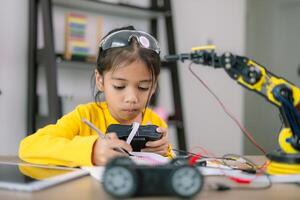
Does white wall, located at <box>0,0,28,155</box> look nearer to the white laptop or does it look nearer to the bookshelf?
the bookshelf

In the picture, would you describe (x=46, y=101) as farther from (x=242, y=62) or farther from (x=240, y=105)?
(x=240, y=105)

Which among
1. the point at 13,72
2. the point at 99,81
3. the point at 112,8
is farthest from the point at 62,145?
the point at 112,8

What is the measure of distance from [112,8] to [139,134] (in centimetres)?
147

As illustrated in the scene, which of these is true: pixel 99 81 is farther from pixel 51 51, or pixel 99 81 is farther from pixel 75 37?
pixel 75 37

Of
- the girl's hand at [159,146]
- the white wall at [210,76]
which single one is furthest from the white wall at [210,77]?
the girl's hand at [159,146]

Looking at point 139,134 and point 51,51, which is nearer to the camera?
point 139,134

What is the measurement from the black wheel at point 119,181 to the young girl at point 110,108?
0.24 metres

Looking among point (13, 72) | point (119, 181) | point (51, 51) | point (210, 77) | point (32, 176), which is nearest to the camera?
point (119, 181)

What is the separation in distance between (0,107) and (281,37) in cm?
230

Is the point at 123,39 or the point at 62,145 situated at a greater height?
the point at 123,39

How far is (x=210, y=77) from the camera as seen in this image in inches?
110

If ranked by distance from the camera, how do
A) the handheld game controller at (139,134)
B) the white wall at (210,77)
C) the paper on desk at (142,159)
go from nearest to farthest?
the paper on desk at (142,159) < the handheld game controller at (139,134) < the white wall at (210,77)

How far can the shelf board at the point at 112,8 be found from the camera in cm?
203

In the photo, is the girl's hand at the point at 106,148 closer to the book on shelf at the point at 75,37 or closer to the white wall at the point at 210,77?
the book on shelf at the point at 75,37
